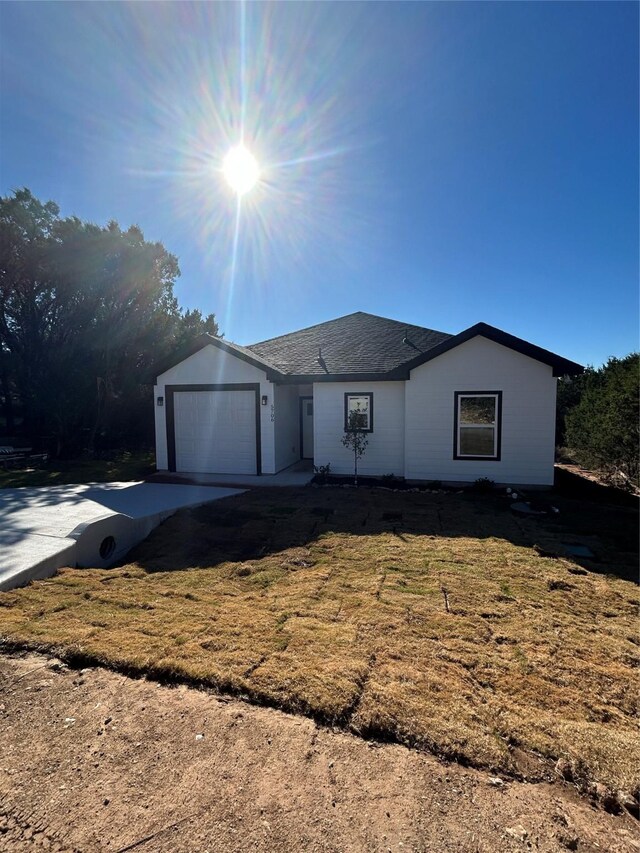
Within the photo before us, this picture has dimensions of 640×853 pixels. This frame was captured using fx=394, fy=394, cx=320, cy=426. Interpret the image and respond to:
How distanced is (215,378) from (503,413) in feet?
25.7

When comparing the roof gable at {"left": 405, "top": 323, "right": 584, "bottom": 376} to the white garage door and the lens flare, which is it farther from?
the lens flare

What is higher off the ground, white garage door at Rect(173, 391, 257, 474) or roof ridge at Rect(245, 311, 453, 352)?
roof ridge at Rect(245, 311, 453, 352)

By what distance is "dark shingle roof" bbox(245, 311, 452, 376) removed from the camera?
11.2m

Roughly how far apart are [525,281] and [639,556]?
9.56 meters

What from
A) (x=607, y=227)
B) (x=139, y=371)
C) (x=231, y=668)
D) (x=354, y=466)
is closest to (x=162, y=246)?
(x=139, y=371)

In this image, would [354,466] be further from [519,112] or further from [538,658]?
[519,112]

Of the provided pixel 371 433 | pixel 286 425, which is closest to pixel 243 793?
pixel 371 433

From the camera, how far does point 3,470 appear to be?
506 inches

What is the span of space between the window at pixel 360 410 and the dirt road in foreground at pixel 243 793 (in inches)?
339

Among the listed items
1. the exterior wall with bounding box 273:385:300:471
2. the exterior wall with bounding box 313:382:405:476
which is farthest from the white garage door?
the exterior wall with bounding box 313:382:405:476

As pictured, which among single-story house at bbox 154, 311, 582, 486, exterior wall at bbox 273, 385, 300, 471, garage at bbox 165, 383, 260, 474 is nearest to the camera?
single-story house at bbox 154, 311, 582, 486

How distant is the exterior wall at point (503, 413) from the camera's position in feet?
31.0

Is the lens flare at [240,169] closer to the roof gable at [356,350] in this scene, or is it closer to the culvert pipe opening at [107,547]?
the roof gable at [356,350]

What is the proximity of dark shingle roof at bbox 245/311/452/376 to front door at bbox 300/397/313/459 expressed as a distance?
1698 mm
